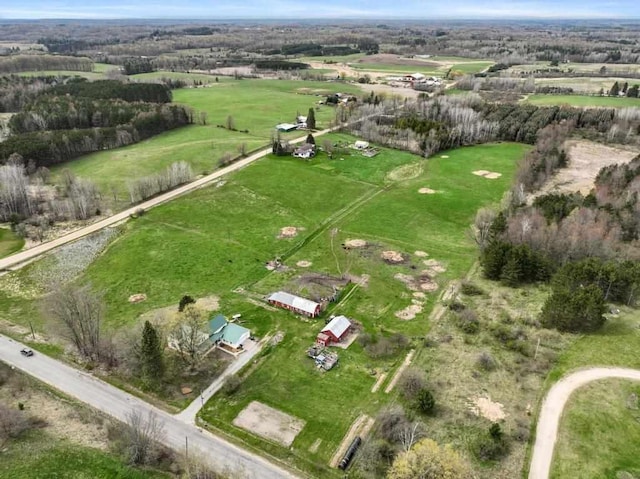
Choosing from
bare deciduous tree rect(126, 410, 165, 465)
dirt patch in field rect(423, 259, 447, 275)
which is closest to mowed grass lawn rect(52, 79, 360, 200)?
dirt patch in field rect(423, 259, 447, 275)

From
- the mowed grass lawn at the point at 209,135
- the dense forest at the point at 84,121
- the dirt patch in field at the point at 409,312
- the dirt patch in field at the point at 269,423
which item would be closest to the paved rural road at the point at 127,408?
the dirt patch in field at the point at 269,423

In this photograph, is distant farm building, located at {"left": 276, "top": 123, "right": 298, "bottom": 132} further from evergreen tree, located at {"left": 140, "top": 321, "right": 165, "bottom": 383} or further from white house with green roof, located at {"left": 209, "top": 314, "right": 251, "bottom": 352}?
evergreen tree, located at {"left": 140, "top": 321, "right": 165, "bottom": 383}

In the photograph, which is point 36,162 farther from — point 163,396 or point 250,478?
point 250,478

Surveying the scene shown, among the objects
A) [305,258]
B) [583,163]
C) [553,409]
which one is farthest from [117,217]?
[583,163]

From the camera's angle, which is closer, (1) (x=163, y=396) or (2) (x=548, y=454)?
(2) (x=548, y=454)

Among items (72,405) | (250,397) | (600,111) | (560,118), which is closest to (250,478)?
(250,397)

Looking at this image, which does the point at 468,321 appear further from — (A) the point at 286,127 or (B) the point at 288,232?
(A) the point at 286,127
